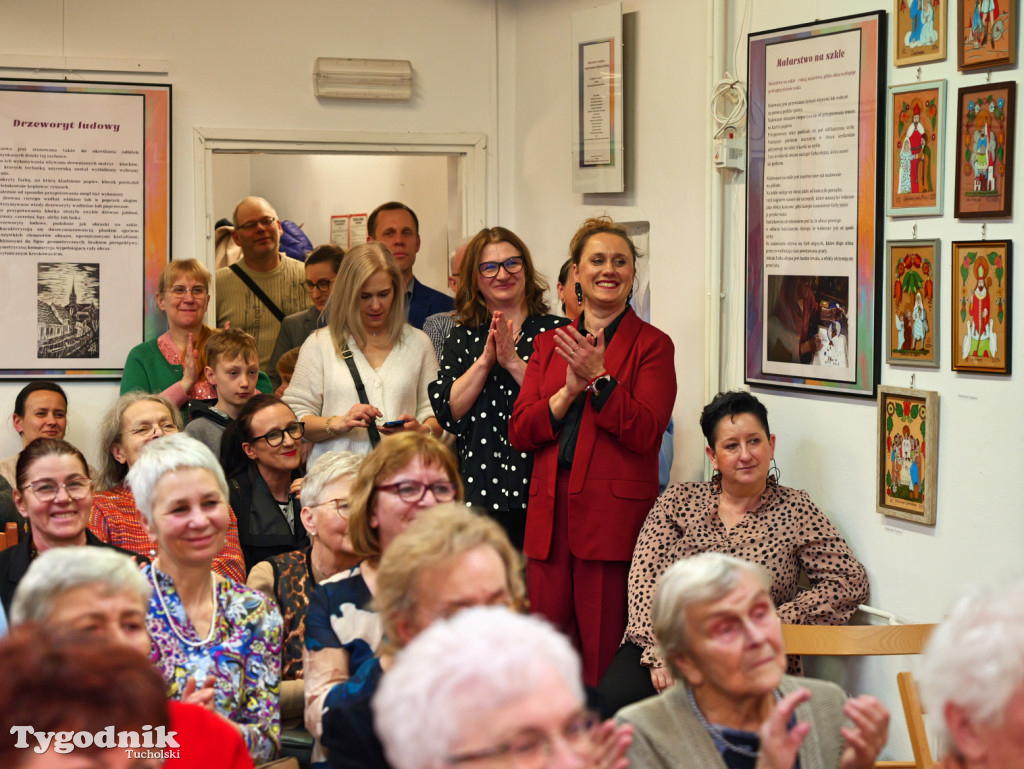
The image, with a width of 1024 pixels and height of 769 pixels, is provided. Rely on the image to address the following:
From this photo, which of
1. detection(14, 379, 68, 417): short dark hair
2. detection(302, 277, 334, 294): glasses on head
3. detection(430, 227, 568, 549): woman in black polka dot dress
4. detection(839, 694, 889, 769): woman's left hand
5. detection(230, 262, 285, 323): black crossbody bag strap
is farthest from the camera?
detection(230, 262, 285, 323): black crossbody bag strap

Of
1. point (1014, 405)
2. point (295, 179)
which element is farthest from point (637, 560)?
point (295, 179)

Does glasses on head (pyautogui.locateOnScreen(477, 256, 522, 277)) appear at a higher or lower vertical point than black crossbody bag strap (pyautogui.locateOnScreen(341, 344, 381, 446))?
higher

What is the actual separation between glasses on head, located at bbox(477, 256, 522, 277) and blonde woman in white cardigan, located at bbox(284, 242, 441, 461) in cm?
39

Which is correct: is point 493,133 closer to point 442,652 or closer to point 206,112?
point 206,112

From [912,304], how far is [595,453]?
1074 mm

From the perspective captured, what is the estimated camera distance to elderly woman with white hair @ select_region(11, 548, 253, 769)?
1956mm

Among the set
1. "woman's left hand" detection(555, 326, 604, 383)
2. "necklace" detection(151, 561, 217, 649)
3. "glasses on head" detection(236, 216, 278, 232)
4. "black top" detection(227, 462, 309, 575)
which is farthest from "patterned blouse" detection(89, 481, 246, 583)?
"glasses on head" detection(236, 216, 278, 232)

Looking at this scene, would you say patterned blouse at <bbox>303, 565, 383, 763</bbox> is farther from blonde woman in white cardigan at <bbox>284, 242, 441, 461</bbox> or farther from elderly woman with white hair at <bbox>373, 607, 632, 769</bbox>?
blonde woman in white cardigan at <bbox>284, 242, 441, 461</bbox>

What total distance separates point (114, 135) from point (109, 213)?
1.15ft

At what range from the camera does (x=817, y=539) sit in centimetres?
357

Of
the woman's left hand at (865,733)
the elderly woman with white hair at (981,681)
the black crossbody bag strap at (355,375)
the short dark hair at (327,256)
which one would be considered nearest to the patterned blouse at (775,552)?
the black crossbody bag strap at (355,375)

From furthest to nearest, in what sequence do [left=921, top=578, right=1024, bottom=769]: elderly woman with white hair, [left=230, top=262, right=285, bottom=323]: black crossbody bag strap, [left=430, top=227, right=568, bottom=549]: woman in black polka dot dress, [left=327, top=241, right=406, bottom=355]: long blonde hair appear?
[left=230, top=262, right=285, bottom=323]: black crossbody bag strap, [left=327, top=241, right=406, bottom=355]: long blonde hair, [left=430, top=227, right=568, bottom=549]: woman in black polka dot dress, [left=921, top=578, right=1024, bottom=769]: elderly woman with white hair

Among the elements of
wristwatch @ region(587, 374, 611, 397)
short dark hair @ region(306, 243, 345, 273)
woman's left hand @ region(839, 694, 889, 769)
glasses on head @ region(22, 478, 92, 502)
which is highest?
short dark hair @ region(306, 243, 345, 273)

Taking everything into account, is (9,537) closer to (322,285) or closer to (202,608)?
(202,608)
